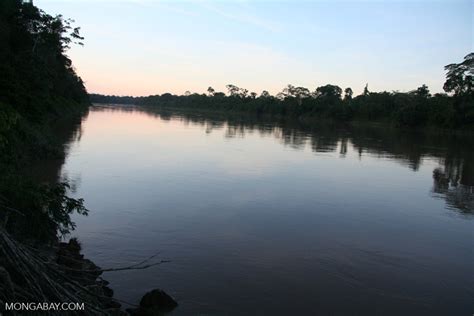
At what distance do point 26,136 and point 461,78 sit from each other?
86592mm

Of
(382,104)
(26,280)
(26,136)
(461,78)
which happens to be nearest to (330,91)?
(382,104)

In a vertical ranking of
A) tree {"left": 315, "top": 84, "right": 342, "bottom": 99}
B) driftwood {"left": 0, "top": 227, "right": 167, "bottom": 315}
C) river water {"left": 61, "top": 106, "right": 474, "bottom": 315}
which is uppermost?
tree {"left": 315, "top": 84, "right": 342, "bottom": 99}

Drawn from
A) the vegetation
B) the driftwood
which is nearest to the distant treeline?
the vegetation

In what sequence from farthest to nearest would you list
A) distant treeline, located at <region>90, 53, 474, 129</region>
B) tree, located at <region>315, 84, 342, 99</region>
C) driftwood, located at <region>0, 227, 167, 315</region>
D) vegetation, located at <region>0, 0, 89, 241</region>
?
1. tree, located at <region>315, 84, 342, 99</region>
2. distant treeline, located at <region>90, 53, 474, 129</region>
3. vegetation, located at <region>0, 0, 89, 241</region>
4. driftwood, located at <region>0, 227, 167, 315</region>

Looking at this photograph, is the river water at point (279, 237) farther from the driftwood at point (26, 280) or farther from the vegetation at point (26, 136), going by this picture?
the driftwood at point (26, 280)

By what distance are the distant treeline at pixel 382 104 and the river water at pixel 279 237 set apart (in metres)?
68.8

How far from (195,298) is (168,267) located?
1351mm

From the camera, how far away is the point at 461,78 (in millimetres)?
86188

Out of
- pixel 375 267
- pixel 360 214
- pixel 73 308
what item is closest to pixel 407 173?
pixel 360 214

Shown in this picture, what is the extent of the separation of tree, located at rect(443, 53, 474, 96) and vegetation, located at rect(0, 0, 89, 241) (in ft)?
235

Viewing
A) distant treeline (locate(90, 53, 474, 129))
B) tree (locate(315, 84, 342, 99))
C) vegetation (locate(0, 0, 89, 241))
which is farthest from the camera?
tree (locate(315, 84, 342, 99))

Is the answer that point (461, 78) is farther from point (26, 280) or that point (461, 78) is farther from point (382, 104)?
point (26, 280)

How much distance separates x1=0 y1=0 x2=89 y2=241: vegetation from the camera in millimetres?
7891

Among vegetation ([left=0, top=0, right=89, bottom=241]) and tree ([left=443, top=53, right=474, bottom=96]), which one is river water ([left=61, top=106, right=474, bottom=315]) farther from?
tree ([left=443, top=53, right=474, bottom=96])
